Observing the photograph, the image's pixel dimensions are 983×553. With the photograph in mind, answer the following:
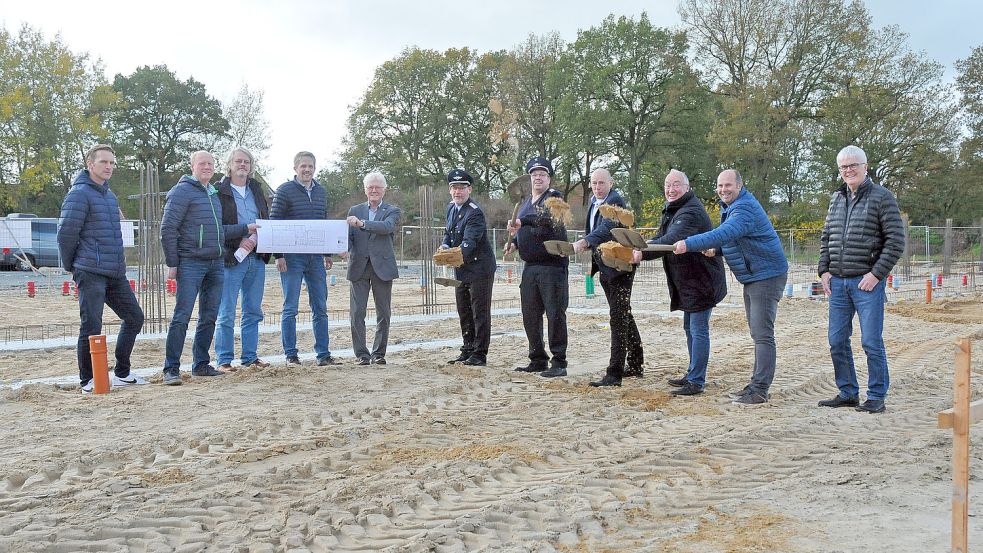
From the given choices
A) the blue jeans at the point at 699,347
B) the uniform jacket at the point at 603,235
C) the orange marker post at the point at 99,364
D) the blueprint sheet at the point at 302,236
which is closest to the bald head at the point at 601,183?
the uniform jacket at the point at 603,235

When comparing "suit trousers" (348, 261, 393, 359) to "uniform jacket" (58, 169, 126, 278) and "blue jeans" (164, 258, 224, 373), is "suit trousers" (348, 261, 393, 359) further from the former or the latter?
"uniform jacket" (58, 169, 126, 278)

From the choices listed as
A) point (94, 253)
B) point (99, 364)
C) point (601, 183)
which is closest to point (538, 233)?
point (601, 183)

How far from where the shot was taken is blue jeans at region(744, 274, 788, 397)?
597 centimetres

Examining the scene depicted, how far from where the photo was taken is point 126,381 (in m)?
6.55

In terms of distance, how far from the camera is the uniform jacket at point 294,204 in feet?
25.0

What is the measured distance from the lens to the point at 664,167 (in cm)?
3878

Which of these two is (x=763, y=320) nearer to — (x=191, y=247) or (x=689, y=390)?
(x=689, y=390)

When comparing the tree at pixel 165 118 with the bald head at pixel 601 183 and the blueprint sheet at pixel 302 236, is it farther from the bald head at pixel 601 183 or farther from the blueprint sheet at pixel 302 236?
the bald head at pixel 601 183

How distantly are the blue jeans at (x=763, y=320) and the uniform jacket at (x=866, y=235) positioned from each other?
0.44m

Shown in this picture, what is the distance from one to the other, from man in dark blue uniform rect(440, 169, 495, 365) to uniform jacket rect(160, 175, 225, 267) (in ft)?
7.26

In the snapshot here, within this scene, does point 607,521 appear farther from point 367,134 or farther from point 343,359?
point 367,134

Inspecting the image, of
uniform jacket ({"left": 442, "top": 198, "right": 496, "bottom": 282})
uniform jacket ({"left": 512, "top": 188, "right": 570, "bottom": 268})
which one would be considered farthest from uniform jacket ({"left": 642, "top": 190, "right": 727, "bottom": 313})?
uniform jacket ({"left": 442, "top": 198, "right": 496, "bottom": 282})

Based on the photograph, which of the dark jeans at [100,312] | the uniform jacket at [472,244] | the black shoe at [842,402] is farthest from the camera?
the uniform jacket at [472,244]

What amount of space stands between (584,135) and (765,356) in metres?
33.7
